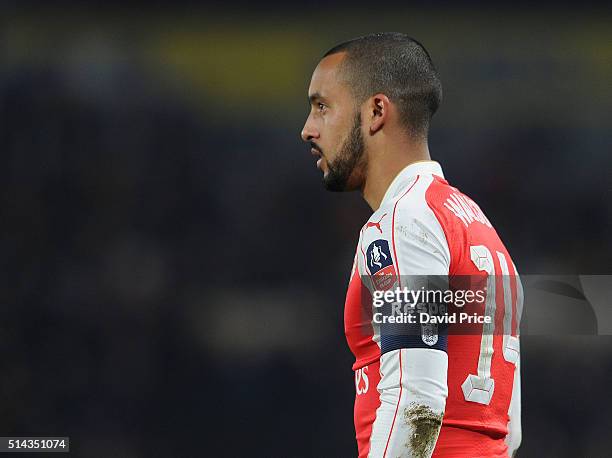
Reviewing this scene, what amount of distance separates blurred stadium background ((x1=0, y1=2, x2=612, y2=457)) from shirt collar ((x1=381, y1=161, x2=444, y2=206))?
2.76 metres

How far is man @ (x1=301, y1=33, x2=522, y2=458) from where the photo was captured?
1677mm

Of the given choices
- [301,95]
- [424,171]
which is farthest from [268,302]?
[424,171]

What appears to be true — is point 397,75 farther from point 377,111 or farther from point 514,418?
point 514,418

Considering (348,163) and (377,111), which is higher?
(377,111)

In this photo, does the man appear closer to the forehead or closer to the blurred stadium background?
the forehead

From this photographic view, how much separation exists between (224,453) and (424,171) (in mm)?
3085

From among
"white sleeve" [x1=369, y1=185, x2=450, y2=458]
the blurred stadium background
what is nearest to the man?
"white sleeve" [x1=369, y1=185, x2=450, y2=458]

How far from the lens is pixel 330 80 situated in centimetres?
211

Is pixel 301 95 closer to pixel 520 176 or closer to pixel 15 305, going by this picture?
pixel 520 176

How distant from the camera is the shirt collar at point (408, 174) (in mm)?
1986

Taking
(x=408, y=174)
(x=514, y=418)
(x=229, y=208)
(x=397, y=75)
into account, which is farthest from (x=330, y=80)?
(x=229, y=208)

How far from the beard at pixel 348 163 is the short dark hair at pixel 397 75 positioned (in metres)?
0.09

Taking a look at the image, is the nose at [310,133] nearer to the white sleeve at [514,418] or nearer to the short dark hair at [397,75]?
the short dark hair at [397,75]

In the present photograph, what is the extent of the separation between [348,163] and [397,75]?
253 mm
